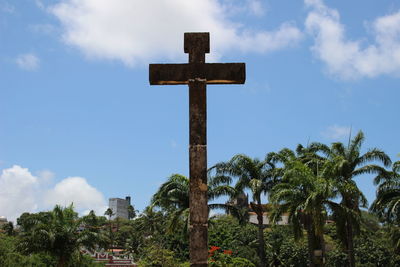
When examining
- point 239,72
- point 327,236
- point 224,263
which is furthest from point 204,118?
point 327,236

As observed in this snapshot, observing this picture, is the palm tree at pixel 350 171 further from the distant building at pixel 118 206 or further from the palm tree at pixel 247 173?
the distant building at pixel 118 206

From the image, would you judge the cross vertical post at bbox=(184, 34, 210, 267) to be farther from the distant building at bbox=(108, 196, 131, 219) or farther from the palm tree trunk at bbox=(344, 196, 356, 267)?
the distant building at bbox=(108, 196, 131, 219)

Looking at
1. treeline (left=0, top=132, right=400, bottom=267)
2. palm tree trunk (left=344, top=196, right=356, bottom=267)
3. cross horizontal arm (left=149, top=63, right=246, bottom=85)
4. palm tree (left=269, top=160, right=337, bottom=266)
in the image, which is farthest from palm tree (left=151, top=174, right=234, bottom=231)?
cross horizontal arm (left=149, top=63, right=246, bottom=85)

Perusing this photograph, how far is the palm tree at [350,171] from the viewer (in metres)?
27.5

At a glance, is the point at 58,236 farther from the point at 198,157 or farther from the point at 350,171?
the point at 198,157

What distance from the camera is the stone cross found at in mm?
7195

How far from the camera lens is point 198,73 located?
789 cm

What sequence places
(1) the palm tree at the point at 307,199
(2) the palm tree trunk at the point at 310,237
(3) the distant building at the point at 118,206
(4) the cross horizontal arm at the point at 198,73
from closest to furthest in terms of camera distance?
(4) the cross horizontal arm at the point at 198,73 < (1) the palm tree at the point at 307,199 < (2) the palm tree trunk at the point at 310,237 < (3) the distant building at the point at 118,206

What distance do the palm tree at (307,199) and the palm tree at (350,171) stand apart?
148 centimetres

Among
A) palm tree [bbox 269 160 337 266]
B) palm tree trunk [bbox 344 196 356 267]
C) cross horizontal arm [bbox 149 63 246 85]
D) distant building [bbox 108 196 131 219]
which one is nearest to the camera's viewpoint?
cross horizontal arm [bbox 149 63 246 85]

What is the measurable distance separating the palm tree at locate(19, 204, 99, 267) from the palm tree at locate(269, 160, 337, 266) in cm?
1164

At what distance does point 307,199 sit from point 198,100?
1767cm

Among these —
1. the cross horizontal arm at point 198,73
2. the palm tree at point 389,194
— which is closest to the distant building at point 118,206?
the palm tree at point 389,194

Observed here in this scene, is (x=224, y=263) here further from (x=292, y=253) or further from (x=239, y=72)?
(x=239, y=72)
